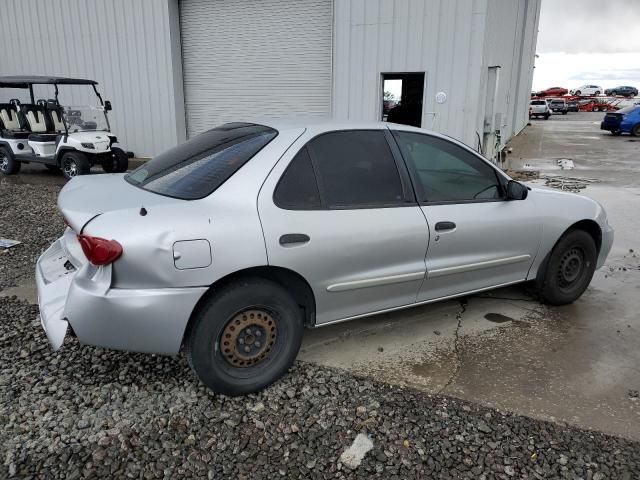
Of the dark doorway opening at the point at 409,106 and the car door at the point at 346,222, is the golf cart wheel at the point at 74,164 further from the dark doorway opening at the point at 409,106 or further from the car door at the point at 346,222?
the car door at the point at 346,222

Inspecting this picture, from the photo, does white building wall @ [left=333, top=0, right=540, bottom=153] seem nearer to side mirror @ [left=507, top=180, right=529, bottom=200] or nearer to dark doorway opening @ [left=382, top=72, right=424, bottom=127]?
dark doorway opening @ [left=382, top=72, right=424, bottom=127]

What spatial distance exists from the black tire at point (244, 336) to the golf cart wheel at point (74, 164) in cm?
870

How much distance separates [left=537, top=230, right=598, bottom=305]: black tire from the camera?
168 inches

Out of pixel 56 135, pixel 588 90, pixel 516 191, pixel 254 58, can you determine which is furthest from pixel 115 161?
pixel 588 90

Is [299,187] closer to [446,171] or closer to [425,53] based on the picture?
[446,171]

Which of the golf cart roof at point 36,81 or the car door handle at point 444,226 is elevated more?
the golf cart roof at point 36,81

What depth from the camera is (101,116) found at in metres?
11.6

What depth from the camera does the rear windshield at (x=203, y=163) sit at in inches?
117

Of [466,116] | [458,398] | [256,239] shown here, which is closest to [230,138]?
[256,239]

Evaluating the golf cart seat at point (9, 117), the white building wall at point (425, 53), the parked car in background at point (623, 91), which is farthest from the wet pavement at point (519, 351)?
the parked car in background at point (623, 91)

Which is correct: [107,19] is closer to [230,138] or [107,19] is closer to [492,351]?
[230,138]

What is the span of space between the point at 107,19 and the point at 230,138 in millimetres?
12356

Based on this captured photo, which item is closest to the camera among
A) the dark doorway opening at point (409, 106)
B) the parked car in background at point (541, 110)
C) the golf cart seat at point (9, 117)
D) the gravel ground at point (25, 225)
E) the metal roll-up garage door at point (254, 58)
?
the gravel ground at point (25, 225)

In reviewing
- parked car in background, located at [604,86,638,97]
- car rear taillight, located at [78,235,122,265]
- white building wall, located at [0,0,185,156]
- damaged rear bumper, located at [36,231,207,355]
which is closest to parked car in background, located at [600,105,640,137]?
white building wall, located at [0,0,185,156]
